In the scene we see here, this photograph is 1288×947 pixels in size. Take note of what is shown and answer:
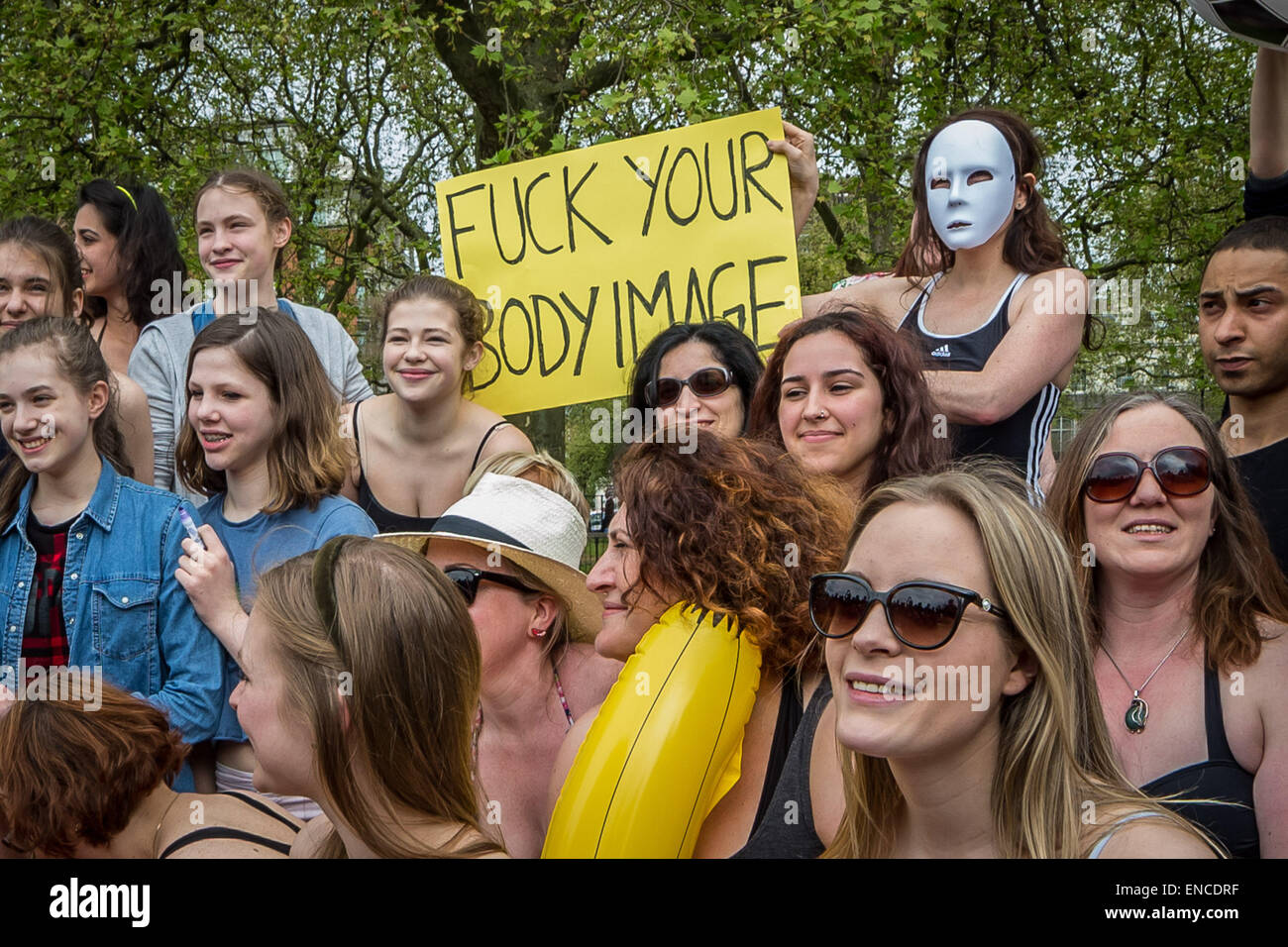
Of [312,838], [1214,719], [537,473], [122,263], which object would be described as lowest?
[312,838]

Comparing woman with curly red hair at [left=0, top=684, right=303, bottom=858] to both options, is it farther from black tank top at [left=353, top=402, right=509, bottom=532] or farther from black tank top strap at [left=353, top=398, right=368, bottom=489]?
black tank top strap at [left=353, top=398, right=368, bottom=489]

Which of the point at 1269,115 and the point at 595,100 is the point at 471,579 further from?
the point at 595,100

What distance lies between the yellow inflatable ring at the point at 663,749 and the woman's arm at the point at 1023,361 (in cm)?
129

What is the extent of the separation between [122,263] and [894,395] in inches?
112

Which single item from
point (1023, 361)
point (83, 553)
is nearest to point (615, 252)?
point (1023, 361)

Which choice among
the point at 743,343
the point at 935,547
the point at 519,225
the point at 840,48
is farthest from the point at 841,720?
the point at 840,48

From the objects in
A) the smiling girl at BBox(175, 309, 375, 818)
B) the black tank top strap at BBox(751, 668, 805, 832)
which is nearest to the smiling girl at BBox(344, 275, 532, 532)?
the smiling girl at BBox(175, 309, 375, 818)

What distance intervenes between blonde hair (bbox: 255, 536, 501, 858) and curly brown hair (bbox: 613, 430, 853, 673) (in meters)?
0.47

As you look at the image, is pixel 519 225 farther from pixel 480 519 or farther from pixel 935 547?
pixel 935 547

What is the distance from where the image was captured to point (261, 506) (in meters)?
3.35

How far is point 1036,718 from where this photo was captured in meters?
1.82

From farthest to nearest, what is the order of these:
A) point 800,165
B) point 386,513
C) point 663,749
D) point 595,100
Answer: point 595,100, point 800,165, point 386,513, point 663,749

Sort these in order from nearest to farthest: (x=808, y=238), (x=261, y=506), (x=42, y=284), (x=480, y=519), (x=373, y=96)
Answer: (x=480, y=519), (x=261, y=506), (x=42, y=284), (x=373, y=96), (x=808, y=238)

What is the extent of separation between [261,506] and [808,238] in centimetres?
1163
